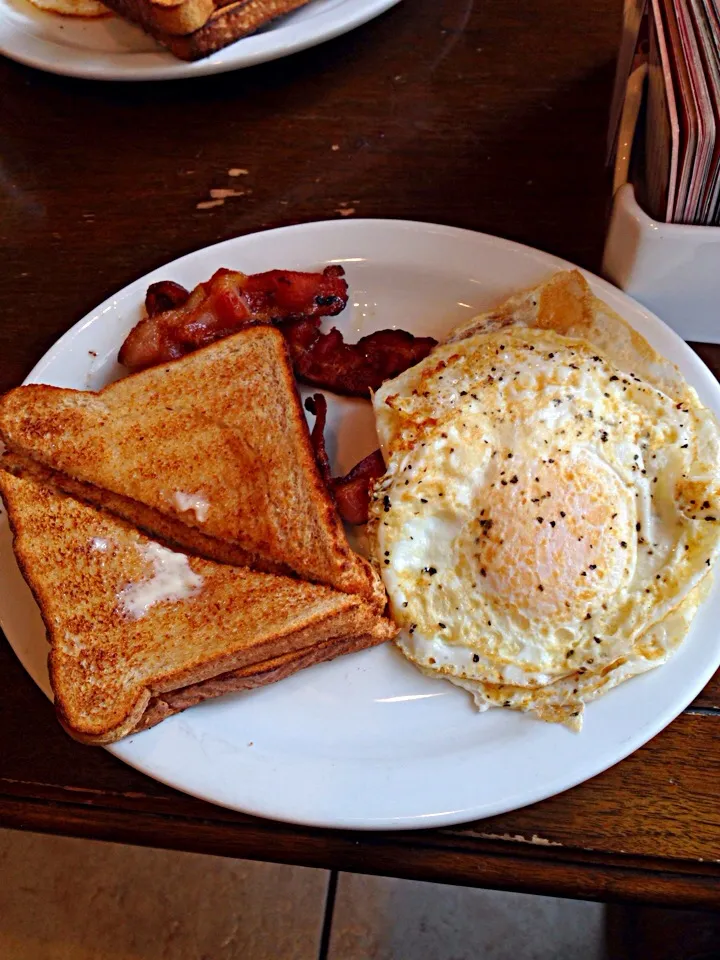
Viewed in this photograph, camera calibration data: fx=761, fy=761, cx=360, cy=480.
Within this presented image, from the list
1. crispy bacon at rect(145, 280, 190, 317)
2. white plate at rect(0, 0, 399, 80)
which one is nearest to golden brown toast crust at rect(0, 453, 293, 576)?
crispy bacon at rect(145, 280, 190, 317)

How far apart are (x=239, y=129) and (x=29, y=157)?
2.07 ft

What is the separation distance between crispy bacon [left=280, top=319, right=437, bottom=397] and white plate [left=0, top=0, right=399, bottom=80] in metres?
0.79

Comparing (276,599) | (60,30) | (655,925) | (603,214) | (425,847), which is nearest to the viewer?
(425,847)

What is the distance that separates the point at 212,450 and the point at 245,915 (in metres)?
1.85

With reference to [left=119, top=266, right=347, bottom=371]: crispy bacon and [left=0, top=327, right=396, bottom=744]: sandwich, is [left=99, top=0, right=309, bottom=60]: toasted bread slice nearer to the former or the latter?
[left=119, top=266, right=347, bottom=371]: crispy bacon

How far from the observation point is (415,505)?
1.59 meters

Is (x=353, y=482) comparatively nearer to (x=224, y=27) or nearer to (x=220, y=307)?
(x=220, y=307)

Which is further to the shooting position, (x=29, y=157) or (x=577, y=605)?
(x=29, y=157)

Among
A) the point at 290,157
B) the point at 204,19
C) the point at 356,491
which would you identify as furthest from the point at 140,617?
the point at 204,19

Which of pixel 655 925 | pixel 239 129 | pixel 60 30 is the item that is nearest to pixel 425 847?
pixel 655 925

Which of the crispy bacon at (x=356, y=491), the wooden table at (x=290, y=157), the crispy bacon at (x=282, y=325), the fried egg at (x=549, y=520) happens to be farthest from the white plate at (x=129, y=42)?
the crispy bacon at (x=356, y=491)

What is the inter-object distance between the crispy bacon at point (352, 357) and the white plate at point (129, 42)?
0.79 meters

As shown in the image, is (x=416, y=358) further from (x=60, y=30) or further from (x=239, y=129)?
(x=60, y=30)

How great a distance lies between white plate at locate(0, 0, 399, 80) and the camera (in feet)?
6.63
